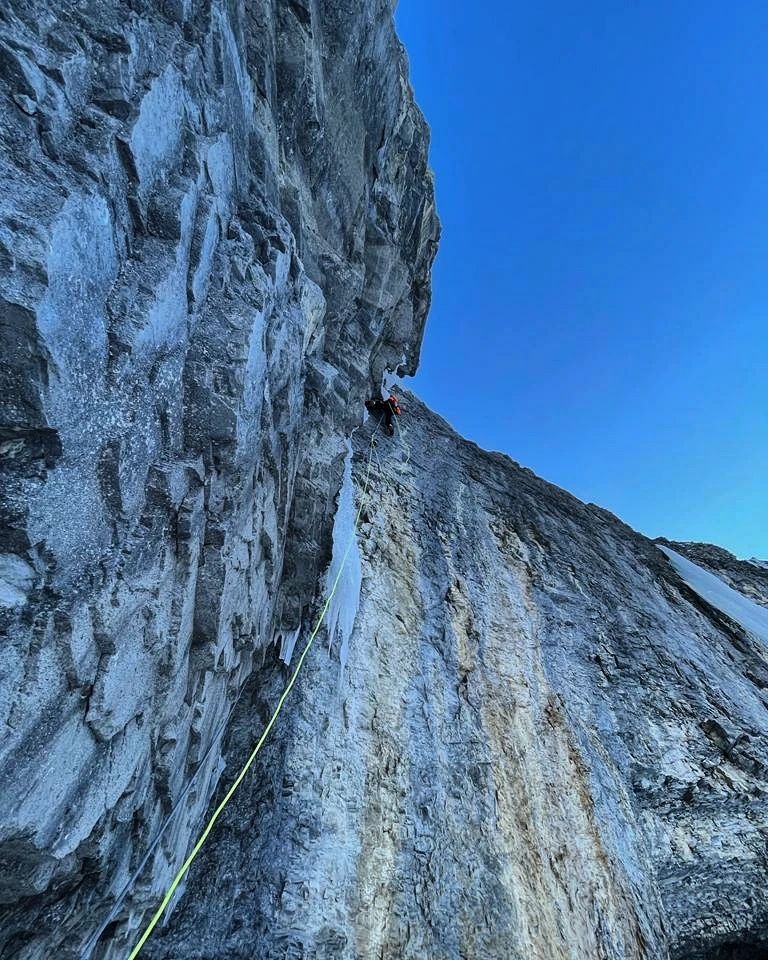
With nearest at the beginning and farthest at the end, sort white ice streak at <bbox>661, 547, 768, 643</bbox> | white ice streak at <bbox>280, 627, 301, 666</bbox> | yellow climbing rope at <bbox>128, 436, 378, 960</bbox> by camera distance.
Answer: yellow climbing rope at <bbox>128, 436, 378, 960</bbox> < white ice streak at <bbox>280, 627, 301, 666</bbox> < white ice streak at <bbox>661, 547, 768, 643</bbox>

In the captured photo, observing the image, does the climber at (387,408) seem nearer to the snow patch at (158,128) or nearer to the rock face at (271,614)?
the rock face at (271,614)

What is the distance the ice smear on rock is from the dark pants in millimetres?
4473

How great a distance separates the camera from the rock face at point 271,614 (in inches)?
141

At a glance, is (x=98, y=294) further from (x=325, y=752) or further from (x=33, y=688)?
(x=325, y=752)

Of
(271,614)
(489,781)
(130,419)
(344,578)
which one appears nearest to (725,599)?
→ (489,781)

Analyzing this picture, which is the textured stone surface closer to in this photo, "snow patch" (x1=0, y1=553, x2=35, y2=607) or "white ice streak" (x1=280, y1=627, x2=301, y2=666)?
"white ice streak" (x1=280, y1=627, x2=301, y2=666)

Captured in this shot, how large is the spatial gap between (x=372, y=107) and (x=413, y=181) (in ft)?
12.6

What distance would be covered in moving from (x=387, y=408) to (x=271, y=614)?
919 cm

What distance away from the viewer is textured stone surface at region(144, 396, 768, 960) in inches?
243

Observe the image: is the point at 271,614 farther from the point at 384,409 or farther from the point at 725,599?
A: the point at 725,599

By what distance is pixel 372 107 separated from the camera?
11156 millimetres

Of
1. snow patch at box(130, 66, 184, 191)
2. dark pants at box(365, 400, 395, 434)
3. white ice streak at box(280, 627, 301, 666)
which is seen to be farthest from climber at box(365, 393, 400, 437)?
snow patch at box(130, 66, 184, 191)

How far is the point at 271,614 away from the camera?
8008 millimetres

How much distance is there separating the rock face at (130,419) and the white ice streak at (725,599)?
654 inches
